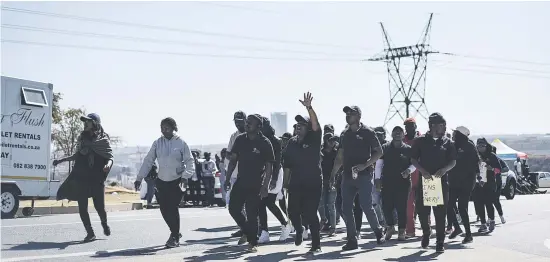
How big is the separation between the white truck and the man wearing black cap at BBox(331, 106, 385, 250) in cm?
937

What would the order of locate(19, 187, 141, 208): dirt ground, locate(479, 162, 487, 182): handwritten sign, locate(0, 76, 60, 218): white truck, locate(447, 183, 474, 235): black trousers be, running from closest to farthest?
locate(447, 183, 474, 235): black trousers
locate(479, 162, 487, 182): handwritten sign
locate(0, 76, 60, 218): white truck
locate(19, 187, 141, 208): dirt ground

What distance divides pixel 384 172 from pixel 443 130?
167 centimetres

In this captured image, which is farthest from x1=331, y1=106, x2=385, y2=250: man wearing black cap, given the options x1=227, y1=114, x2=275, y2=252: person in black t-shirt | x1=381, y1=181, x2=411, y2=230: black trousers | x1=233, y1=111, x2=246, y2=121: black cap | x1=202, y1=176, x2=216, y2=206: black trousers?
x1=202, y1=176, x2=216, y2=206: black trousers

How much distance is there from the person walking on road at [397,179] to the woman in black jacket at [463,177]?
25.5 inches

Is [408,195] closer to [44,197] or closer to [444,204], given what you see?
[444,204]

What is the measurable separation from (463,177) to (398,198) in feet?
3.32

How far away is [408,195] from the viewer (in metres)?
10.9

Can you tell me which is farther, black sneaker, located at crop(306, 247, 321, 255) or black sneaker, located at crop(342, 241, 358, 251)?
black sneaker, located at crop(342, 241, 358, 251)

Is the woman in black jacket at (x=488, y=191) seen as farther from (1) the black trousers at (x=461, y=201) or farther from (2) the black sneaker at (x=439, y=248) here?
(2) the black sneaker at (x=439, y=248)

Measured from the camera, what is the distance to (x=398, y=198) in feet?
35.2

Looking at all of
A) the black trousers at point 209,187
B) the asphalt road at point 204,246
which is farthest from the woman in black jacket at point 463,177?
the black trousers at point 209,187

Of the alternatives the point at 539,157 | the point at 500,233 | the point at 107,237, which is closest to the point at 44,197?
the point at 107,237

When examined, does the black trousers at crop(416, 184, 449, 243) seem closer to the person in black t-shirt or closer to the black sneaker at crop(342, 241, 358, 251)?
the black sneaker at crop(342, 241, 358, 251)

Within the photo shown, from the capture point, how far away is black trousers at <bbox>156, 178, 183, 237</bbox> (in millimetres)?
9930
